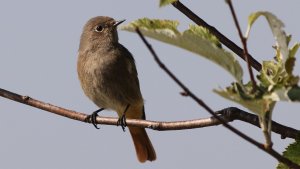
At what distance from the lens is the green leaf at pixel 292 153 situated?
2.41 metres

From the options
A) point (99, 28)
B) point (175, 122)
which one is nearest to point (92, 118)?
point (99, 28)

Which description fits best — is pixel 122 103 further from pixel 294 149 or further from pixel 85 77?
pixel 294 149

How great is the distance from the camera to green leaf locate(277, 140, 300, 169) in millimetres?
2408

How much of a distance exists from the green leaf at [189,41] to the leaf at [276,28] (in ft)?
0.43

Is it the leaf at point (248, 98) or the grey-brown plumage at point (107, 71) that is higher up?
the grey-brown plumage at point (107, 71)

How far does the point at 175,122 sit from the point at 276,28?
161cm

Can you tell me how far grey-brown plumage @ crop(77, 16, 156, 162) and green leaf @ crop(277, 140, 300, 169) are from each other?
518 cm

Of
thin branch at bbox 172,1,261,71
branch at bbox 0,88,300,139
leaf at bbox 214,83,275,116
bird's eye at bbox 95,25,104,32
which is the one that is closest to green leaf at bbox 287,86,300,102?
leaf at bbox 214,83,275,116

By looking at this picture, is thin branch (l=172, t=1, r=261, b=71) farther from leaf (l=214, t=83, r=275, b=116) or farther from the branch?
leaf (l=214, t=83, r=275, b=116)

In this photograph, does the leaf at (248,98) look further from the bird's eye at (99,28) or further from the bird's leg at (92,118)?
the bird's eye at (99,28)

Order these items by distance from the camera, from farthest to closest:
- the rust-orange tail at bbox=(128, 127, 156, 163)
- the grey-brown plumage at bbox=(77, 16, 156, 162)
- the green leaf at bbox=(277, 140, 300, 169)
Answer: the rust-orange tail at bbox=(128, 127, 156, 163)
the grey-brown plumage at bbox=(77, 16, 156, 162)
the green leaf at bbox=(277, 140, 300, 169)

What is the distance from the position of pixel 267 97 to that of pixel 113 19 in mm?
6337

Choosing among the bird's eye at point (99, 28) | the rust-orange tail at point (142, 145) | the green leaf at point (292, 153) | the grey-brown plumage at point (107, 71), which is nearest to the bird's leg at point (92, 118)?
the grey-brown plumage at point (107, 71)

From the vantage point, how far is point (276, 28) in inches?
71.3
